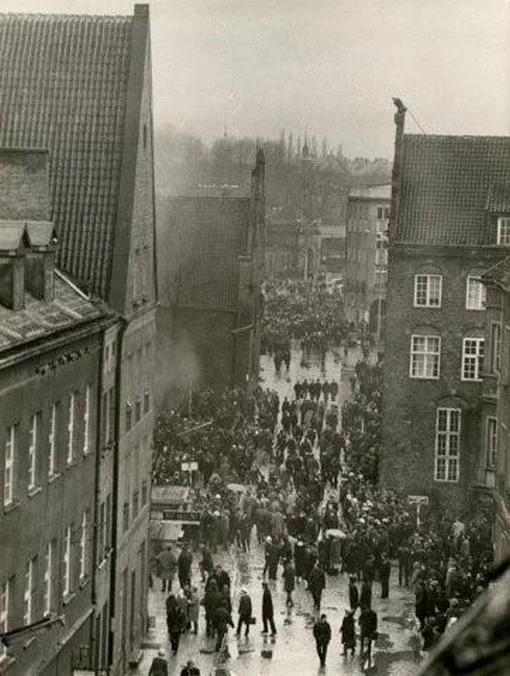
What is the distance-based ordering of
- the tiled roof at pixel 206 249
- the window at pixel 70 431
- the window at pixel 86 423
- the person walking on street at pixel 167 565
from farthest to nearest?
the tiled roof at pixel 206 249 < the person walking on street at pixel 167 565 < the window at pixel 86 423 < the window at pixel 70 431

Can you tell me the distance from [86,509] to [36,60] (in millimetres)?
10716

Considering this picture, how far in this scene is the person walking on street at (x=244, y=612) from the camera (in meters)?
27.5

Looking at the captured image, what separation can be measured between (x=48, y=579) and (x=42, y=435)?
8.27 feet

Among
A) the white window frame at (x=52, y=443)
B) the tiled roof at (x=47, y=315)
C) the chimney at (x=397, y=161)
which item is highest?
the chimney at (x=397, y=161)

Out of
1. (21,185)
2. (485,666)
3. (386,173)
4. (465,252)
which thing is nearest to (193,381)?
(465,252)

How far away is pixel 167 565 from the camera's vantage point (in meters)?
32.9

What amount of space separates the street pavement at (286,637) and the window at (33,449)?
25.6 ft

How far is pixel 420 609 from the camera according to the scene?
27688mm

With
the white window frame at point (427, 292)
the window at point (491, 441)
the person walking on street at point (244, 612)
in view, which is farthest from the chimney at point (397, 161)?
the person walking on street at point (244, 612)

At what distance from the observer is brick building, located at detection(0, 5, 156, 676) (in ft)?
87.2

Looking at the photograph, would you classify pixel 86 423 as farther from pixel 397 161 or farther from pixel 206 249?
pixel 206 249

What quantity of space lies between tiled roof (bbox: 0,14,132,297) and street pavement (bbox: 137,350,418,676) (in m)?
8.44

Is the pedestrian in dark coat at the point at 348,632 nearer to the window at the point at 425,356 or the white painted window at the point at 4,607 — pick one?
the white painted window at the point at 4,607

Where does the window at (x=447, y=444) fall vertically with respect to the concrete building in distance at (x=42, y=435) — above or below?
below
